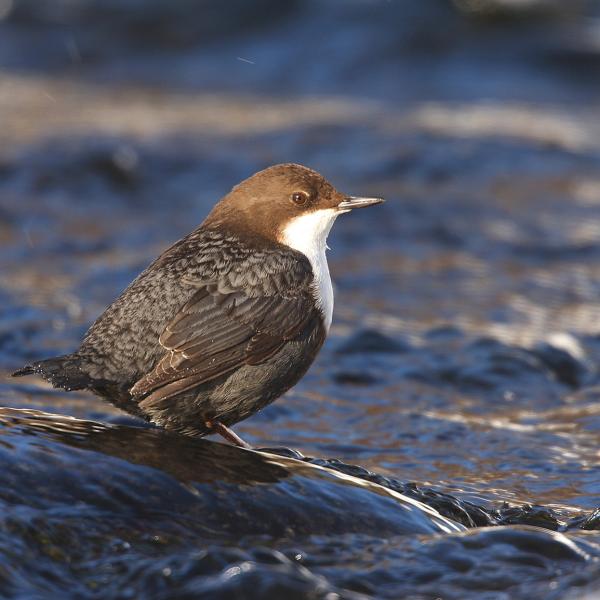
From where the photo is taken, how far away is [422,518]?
429 centimetres

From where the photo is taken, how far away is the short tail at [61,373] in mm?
4402

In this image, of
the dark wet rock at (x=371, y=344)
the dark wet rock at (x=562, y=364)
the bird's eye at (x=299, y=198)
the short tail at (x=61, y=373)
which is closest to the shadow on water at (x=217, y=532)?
the short tail at (x=61, y=373)

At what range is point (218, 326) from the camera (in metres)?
4.66

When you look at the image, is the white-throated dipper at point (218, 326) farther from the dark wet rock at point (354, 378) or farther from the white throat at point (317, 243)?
the dark wet rock at point (354, 378)

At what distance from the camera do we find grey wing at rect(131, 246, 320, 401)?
14.8 feet

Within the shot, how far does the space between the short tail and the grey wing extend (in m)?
0.20

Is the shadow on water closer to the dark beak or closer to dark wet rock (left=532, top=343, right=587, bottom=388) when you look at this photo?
the dark beak

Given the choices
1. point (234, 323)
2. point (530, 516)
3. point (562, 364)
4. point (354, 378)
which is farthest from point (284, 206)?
point (562, 364)

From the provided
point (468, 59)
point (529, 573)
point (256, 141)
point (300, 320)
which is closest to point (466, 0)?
point (468, 59)

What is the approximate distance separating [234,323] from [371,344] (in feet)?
9.08

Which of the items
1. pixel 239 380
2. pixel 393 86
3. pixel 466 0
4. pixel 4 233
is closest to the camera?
pixel 239 380

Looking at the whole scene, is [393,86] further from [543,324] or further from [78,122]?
[543,324]

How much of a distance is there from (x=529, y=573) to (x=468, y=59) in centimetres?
1051

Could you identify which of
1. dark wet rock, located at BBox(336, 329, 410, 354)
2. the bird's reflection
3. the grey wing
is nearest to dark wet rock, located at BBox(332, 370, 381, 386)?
dark wet rock, located at BBox(336, 329, 410, 354)
